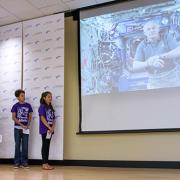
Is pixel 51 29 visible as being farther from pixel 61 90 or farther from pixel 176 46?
pixel 176 46

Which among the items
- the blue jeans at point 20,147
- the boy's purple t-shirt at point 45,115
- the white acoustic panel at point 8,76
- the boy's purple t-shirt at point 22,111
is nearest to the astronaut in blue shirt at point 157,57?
the boy's purple t-shirt at point 45,115

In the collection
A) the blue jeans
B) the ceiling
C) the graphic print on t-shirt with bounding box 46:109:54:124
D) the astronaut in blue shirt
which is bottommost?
the blue jeans

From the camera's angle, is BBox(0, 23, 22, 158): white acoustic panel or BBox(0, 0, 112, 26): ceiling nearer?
BBox(0, 0, 112, 26): ceiling

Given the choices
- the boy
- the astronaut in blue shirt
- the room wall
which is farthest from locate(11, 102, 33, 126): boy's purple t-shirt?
the astronaut in blue shirt

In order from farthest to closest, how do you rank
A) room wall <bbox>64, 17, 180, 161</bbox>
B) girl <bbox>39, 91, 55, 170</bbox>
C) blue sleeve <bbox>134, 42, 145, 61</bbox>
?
girl <bbox>39, 91, 55, 170</bbox> < blue sleeve <bbox>134, 42, 145, 61</bbox> < room wall <bbox>64, 17, 180, 161</bbox>

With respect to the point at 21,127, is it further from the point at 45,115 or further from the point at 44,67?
the point at 44,67

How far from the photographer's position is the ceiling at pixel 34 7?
487 centimetres

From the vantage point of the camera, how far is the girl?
4645 millimetres

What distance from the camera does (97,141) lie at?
4.72m

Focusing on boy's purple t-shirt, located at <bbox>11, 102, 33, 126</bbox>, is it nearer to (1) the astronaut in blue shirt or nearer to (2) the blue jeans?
(2) the blue jeans

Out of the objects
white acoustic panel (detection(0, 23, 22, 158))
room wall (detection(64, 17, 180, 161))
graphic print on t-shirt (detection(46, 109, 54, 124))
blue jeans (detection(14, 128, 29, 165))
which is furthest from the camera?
white acoustic panel (detection(0, 23, 22, 158))

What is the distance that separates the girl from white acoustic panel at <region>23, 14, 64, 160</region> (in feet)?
0.55

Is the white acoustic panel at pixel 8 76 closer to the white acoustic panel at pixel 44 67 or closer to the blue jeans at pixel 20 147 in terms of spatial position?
the white acoustic panel at pixel 44 67

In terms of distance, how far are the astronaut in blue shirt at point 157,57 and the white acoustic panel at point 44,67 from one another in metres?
1.32
